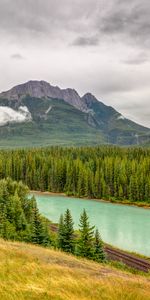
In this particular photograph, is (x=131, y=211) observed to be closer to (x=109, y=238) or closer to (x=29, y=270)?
(x=109, y=238)

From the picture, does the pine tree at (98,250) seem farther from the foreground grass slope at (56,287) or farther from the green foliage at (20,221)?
the foreground grass slope at (56,287)

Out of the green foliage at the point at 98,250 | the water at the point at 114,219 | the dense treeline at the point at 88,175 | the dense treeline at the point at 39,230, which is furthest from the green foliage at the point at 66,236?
the dense treeline at the point at 88,175

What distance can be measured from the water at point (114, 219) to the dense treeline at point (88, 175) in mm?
9436

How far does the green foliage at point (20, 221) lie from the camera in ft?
176

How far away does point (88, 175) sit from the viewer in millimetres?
161125

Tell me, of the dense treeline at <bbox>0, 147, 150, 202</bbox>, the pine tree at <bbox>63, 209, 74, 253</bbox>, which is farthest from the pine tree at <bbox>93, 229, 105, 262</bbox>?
the dense treeline at <bbox>0, 147, 150, 202</bbox>

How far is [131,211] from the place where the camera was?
386ft

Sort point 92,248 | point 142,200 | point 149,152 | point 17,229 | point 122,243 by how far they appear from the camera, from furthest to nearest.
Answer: point 149,152, point 142,200, point 122,243, point 17,229, point 92,248

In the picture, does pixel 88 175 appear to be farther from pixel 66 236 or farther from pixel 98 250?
pixel 98 250

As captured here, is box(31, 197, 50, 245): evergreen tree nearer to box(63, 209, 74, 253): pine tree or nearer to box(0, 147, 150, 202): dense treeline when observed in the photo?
box(63, 209, 74, 253): pine tree

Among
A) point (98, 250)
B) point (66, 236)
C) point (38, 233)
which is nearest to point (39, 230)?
point (38, 233)

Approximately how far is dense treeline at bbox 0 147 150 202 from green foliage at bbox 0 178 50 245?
66.3 m

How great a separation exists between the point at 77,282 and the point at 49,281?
1078 mm

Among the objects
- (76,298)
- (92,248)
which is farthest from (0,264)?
(92,248)
